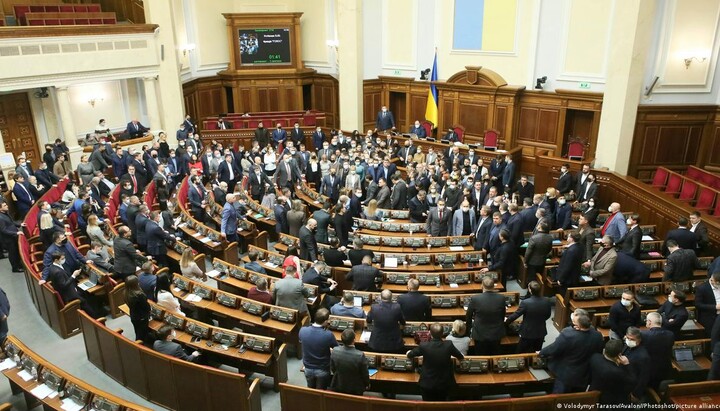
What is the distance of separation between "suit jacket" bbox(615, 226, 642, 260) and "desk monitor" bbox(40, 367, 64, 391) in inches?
318

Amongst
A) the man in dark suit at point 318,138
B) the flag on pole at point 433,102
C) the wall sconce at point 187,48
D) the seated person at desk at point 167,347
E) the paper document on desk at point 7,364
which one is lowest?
the paper document on desk at point 7,364

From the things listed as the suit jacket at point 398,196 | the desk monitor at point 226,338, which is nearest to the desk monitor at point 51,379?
the desk monitor at point 226,338

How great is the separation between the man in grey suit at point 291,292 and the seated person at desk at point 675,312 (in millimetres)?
4460

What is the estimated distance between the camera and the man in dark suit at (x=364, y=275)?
7133mm

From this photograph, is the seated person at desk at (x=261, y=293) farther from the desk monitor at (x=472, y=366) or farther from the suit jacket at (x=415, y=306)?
the desk monitor at (x=472, y=366)

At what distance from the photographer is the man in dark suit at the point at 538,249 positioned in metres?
7.99

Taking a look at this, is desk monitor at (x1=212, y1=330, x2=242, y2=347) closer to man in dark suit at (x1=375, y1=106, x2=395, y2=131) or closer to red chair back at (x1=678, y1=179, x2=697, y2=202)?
red chair back at (x1=678, y1=179, x2=697, y2=202)

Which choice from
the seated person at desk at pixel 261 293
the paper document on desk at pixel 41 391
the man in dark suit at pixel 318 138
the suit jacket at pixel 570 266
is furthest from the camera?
the man in dark suit at pixel 318 138

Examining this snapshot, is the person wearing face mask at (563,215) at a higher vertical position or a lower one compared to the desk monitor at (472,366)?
higher

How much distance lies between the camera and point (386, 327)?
19.6 feet

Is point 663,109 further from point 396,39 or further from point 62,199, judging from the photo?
point 62,199

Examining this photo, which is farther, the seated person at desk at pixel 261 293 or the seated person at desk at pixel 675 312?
the seated person at desk at pixel 261 293

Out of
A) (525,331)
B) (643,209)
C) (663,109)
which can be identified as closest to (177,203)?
(525,331)

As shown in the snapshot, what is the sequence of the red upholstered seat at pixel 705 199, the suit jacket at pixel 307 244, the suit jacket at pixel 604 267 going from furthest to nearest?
1. the red upholstered seat at pixel 705 199
2. the suit jacket at pixel 307 244
3. the suit jacket at pixel 604 267
